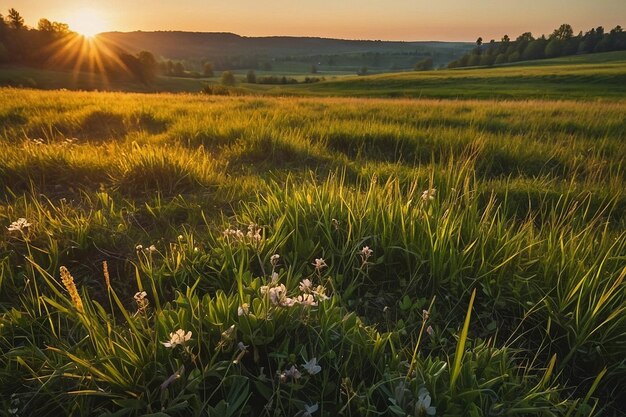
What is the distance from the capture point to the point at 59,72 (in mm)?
77250

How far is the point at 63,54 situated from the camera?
8362cm

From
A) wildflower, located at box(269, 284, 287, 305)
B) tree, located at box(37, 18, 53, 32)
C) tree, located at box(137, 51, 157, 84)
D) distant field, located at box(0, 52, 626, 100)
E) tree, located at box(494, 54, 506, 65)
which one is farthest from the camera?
tree, located at box(494, 54, 506, 65)

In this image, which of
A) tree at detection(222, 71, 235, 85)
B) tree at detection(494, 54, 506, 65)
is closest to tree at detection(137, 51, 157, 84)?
tree at detection(222, 71, 235, 85)

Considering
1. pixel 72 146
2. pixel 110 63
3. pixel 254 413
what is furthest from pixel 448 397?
pixel 110 63

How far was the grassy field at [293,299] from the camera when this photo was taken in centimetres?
149

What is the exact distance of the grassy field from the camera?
1492 mm

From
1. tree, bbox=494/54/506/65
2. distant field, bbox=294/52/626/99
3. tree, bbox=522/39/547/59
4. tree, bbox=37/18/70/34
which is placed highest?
tree, bbox=37/18/70/34

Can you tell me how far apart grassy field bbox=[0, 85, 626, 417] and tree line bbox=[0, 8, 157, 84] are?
93784mm

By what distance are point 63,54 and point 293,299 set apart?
103m

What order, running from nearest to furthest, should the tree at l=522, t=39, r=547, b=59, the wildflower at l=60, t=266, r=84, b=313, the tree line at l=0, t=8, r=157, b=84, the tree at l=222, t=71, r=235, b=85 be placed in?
the wildflower at l=60, t=266, r=84, b=313 < the tree line at l=0, t=8, r=157, b=84 < the tree at l=222, t=71, r=235, b=85 < the tree at l=522, t=39, r=547, b=59

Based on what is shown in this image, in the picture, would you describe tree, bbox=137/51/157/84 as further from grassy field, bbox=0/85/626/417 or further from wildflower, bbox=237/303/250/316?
wildflower, bbox=237/303/250/316

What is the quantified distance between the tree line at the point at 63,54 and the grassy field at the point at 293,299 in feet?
308

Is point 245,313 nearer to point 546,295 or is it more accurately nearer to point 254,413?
point 254,413

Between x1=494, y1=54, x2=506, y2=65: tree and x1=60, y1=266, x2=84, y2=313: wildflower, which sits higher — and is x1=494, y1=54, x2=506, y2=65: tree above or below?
above
